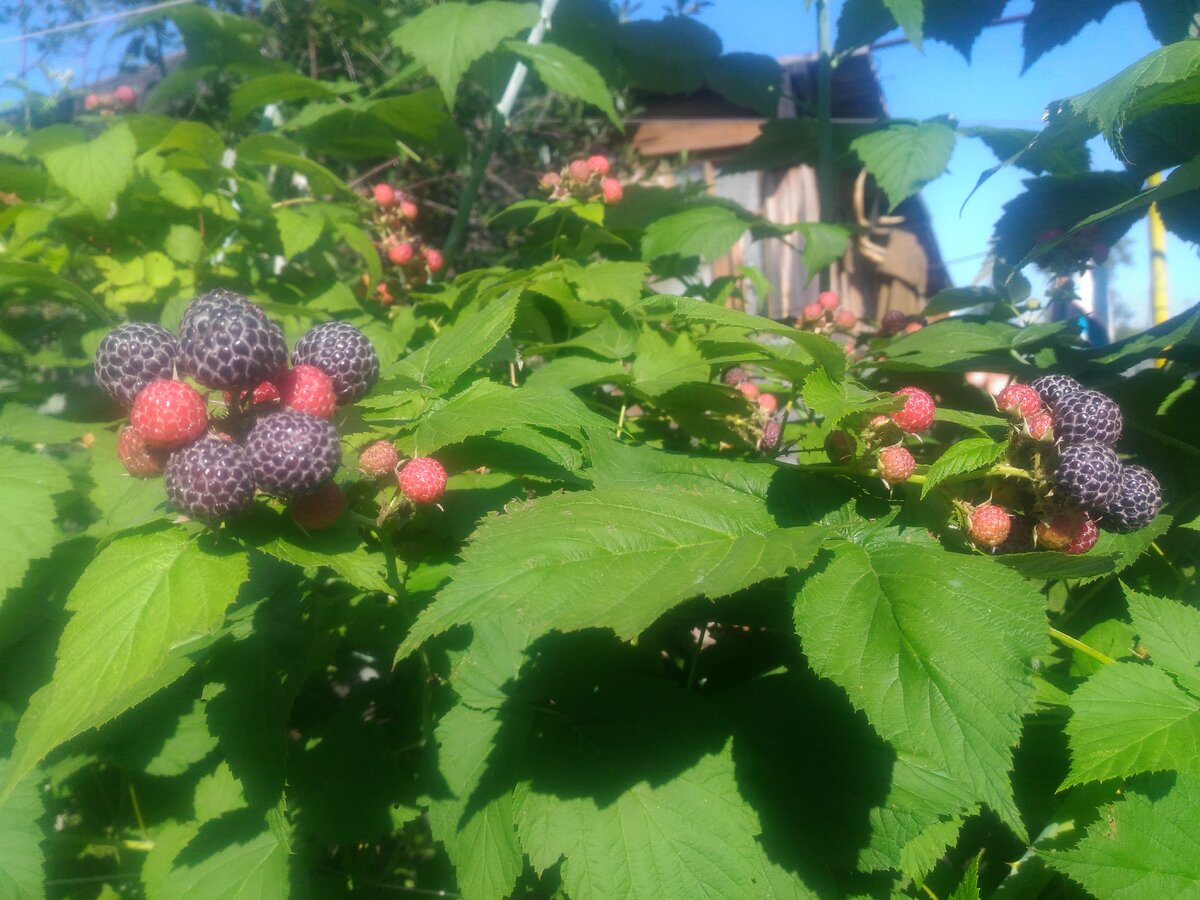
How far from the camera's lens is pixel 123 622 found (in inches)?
30.7

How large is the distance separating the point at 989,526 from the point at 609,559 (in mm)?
493

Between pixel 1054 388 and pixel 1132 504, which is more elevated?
pixel 1054 388

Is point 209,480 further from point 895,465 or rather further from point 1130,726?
point 1130,726

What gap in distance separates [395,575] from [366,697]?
599 millimetres

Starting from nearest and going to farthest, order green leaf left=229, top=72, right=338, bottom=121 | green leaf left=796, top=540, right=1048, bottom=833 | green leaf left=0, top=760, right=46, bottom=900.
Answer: green leaf left=796, top=540, right=1048, bottom=833 → green leaf left=0, top=760, right=46, bottom=900 → green leaf left=229, top=72, right=338, bottom=121

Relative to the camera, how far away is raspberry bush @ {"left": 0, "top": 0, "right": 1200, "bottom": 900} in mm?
794

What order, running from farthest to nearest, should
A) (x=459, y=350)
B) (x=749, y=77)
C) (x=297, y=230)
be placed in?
(x=749, y=77) < (x=297, y=230) < (x=459, y=350)

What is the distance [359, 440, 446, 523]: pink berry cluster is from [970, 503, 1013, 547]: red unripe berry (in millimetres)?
676

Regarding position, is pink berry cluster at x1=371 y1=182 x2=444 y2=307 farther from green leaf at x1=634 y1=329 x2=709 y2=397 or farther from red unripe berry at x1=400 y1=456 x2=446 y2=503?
red unripe berry at x1=400 y1=456 x2=446 y2=503

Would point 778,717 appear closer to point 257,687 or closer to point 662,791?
point 662,791

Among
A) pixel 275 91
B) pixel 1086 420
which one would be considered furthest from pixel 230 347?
pixel 275 91

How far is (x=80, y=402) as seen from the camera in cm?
169

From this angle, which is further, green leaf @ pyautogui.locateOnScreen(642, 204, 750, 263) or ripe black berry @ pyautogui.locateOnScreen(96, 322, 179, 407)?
green leaf @ pyautogui.locateOnScreen(642, 204, 750, 263)

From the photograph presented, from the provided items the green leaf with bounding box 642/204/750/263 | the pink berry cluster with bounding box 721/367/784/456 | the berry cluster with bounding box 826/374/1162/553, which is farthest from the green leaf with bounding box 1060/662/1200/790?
the green leaf with bounding box 642/204/750/263
